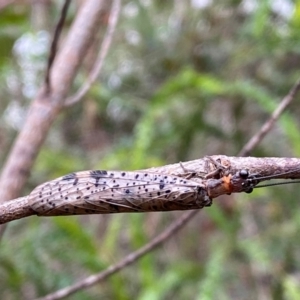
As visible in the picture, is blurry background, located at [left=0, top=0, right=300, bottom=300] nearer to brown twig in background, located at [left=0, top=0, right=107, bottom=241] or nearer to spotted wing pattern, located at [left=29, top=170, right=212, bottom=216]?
brown twig in background, located at [left=0, top=0, right=107, bottom=241]

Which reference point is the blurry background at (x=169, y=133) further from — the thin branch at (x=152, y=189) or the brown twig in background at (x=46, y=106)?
the thin branch at (x=152, y=189)

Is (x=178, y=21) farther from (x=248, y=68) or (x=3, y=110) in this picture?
(x=3, y=110)

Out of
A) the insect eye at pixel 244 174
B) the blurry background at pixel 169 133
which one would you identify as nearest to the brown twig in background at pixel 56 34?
the blurry background at pixel 169 133

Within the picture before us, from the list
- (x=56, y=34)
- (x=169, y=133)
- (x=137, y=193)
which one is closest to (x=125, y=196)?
(x=137, y=193)

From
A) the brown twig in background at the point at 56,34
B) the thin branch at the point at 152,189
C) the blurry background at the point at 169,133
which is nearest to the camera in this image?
the thin branch at the point at 152,189

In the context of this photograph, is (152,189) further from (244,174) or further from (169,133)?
(169,133)

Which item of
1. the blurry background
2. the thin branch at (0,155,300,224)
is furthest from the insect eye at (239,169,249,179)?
the blurry background

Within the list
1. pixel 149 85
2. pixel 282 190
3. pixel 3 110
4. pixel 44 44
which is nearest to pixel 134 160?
pixel 282 190
